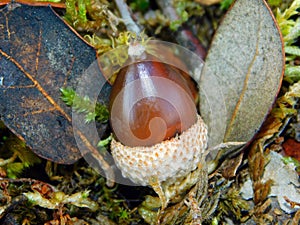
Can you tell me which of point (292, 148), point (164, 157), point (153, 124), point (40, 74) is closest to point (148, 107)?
point (153, 124)

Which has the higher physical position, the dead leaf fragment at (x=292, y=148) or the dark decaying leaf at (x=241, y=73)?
the dark decaying leaf at (x=241, y=73)

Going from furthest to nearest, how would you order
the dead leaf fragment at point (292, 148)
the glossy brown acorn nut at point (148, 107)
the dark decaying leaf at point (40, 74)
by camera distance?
the dead leaf fragment at point (292, 148) < the dark decaying leaf at point (40, 74) < the glossy brown acorn nut at point (148, 107)

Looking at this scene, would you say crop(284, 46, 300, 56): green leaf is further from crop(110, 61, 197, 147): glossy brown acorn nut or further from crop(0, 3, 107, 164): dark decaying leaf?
crop(0, 3, 107, 164): dark decaying leaf

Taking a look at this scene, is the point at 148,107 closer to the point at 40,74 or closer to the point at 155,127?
the point at 155,127

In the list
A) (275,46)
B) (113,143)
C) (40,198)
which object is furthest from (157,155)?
(275,46)

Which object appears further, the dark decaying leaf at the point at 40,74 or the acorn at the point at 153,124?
the dark decaying leaf at the point at 40,74

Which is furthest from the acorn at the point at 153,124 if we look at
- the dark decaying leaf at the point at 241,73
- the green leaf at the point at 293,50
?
the green leaf at the point at 293,50

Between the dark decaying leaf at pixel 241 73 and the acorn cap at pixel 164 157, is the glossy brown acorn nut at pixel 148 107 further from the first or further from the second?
the dark decaying leaf at pixel 241 73

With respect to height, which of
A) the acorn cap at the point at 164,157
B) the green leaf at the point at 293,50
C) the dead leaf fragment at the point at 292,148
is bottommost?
the dead leaf fragment at the point at 292,148
